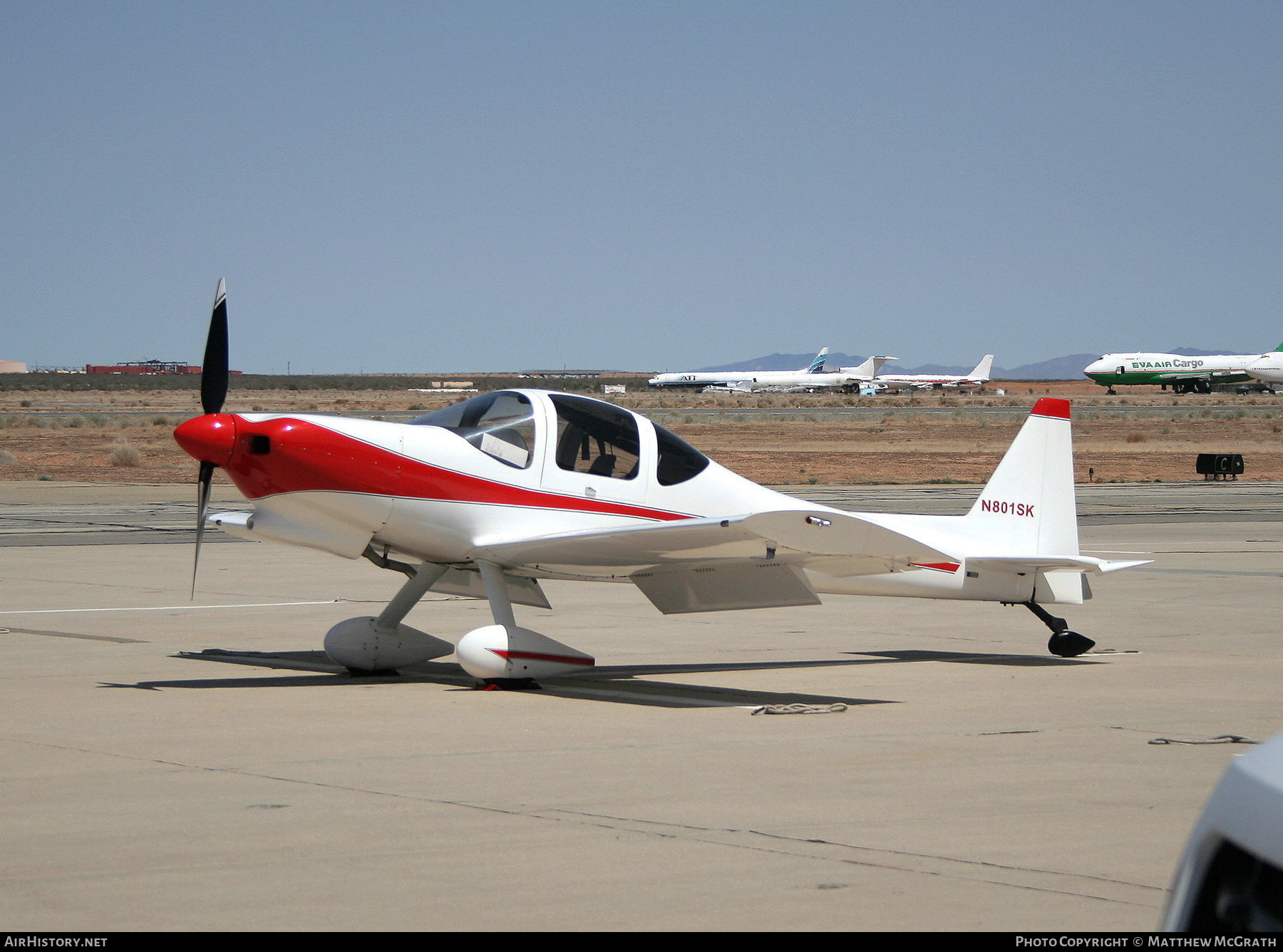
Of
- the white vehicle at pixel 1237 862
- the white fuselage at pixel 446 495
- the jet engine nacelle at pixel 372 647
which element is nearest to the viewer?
the white vehicle at pixel 1237 862

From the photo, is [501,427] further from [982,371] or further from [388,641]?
[982,371]

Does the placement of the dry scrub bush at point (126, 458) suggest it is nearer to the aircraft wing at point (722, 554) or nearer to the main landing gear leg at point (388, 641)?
the main landing gear leg at point (388, 641)

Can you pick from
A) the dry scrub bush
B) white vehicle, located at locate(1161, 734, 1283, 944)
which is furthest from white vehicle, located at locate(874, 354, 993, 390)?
white vehicle, located at locate(1161, 734, 1283, 944)

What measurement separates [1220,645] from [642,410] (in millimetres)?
84265

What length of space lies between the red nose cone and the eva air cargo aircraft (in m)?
129

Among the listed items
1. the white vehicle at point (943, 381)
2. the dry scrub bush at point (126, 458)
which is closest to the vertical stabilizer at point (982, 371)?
the white vehicle at point (943, 381)

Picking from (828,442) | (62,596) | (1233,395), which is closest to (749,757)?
(62,596)

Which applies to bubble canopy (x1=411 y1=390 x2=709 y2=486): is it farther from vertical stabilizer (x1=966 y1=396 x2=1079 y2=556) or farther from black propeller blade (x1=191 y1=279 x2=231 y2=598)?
vertical stabilizer (x1=966 y1=396 x2=1079 y2=556)

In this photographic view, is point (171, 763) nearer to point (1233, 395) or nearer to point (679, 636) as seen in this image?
point (679, 636)

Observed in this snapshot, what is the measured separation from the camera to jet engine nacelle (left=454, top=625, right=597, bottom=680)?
1010 cm

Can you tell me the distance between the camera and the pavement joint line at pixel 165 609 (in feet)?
48.5

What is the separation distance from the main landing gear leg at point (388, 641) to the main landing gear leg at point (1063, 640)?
16.6 feet

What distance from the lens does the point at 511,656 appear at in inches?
400

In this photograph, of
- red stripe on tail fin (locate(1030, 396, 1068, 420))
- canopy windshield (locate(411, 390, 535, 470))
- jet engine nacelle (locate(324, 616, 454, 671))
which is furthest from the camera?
red stripe on tail fin (locate(1030, 396, 1068, 420))
